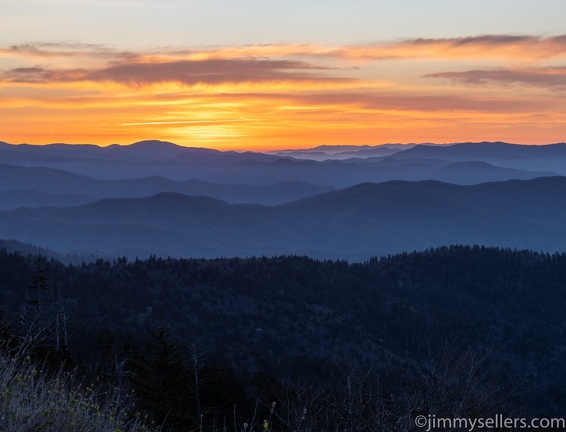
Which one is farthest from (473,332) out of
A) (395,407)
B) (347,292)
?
(395,407)

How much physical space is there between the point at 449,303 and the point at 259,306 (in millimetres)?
68959

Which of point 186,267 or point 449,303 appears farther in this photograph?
point 449,303

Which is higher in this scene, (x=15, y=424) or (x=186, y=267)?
(x=15, y=424)

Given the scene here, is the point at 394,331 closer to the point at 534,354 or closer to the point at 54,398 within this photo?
the point at 534,354

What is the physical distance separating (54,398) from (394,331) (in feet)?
508

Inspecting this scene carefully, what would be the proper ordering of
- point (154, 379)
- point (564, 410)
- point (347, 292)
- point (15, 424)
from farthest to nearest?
point (347, 292) → point (564, 410) → point (154, 379) → point (15, 424)

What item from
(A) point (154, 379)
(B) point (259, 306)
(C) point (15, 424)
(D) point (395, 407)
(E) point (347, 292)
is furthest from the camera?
(E) point (347, 292)

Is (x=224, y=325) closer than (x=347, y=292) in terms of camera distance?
Yes

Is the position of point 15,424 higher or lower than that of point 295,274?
higher

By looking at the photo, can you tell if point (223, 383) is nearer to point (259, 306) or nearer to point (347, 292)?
point (259, 306)

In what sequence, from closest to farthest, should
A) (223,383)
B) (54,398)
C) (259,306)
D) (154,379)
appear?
1. (54,398)
2. (154,379)
3. (223,383)
4. (259,306)

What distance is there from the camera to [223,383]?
40.2 m

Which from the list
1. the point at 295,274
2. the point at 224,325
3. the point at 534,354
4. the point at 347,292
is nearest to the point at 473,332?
the point at 534,354

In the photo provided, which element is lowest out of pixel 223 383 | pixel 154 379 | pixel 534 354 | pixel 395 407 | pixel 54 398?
pixel 534 354
